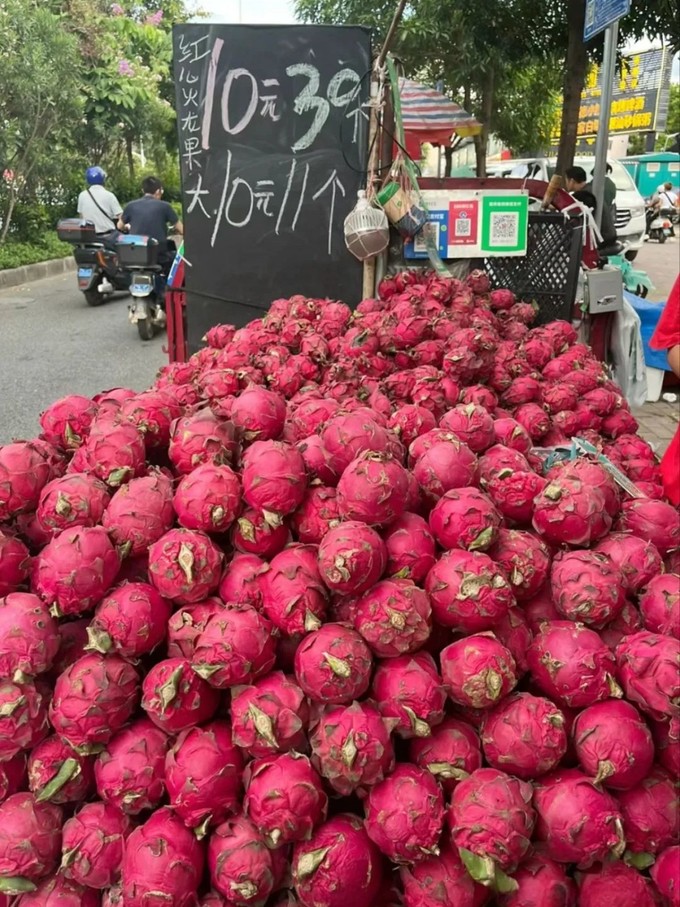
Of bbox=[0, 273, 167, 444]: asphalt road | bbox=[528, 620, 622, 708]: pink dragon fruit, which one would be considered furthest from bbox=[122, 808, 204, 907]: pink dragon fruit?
bbox=[0, 273, 167, 444]: asphalt road

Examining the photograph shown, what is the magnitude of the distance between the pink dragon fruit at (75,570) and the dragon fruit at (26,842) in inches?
14.2

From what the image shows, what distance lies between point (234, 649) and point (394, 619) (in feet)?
0.99

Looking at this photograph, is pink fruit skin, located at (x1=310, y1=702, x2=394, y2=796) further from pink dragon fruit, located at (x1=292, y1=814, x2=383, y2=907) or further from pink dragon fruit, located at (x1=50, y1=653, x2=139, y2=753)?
pink dragon fruit, located at (x1=50, y1=653, x2=139, y2=753)

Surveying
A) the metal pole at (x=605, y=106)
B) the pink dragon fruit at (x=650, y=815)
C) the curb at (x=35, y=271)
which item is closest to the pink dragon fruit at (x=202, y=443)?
the pink dragon fruit at (x=650, y=815)

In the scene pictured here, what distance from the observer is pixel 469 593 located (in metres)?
1.37

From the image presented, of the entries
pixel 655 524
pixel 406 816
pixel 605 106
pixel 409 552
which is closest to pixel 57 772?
pixel 406 816

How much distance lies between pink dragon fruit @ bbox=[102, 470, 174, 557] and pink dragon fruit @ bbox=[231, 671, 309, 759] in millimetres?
389

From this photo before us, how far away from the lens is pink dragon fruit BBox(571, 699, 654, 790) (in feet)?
4.12

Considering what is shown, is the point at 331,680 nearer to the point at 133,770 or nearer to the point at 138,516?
the point at 133,770

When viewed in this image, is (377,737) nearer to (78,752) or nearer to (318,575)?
(318,575)

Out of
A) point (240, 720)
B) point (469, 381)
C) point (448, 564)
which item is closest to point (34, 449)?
point (240, 720)

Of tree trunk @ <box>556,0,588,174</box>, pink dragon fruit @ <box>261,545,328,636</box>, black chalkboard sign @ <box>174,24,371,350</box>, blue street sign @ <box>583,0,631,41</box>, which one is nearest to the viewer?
pink dragon fruit @ <box>261,545,328,636</box>

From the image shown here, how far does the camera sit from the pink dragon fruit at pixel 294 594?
1392 mm

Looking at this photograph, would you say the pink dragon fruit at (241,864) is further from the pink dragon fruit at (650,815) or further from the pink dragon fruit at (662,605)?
the pink dragon fruit at (662,605)
